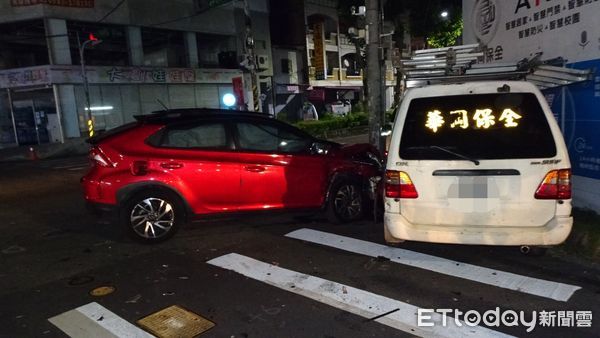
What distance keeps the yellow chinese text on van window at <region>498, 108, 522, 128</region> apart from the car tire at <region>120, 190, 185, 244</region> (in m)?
3.95

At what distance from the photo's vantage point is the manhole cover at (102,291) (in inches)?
170

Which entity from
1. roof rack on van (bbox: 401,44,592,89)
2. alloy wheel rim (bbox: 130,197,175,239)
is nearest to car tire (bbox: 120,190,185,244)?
alloy wheel rim (bbox: 130,197,175,239)

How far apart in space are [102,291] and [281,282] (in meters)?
1.75

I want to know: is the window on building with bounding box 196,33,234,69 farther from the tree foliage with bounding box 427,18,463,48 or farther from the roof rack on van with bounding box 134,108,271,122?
the roof rack on van with bounding box 134,108,271,122

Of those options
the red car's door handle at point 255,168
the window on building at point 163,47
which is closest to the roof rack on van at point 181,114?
the red car's door handle at point 255,168

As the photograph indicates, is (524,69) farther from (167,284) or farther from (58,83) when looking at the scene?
(58,83)

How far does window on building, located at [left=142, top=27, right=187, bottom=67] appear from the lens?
2641cm

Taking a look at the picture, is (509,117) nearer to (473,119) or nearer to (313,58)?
(473,119)

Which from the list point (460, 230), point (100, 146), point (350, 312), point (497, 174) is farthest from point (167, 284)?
point (497, 174)

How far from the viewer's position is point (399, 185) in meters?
4.35

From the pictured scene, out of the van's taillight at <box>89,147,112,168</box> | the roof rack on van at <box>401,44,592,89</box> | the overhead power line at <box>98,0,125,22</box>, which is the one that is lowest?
the van's taillight at <box>89,147,112,168</box>

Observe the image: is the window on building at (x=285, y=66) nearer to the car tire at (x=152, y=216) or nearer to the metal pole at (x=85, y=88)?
the metal pole at (x=85, y=88)

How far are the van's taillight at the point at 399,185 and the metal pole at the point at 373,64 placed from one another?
18.6ft

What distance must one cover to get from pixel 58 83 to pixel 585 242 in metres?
22.7
